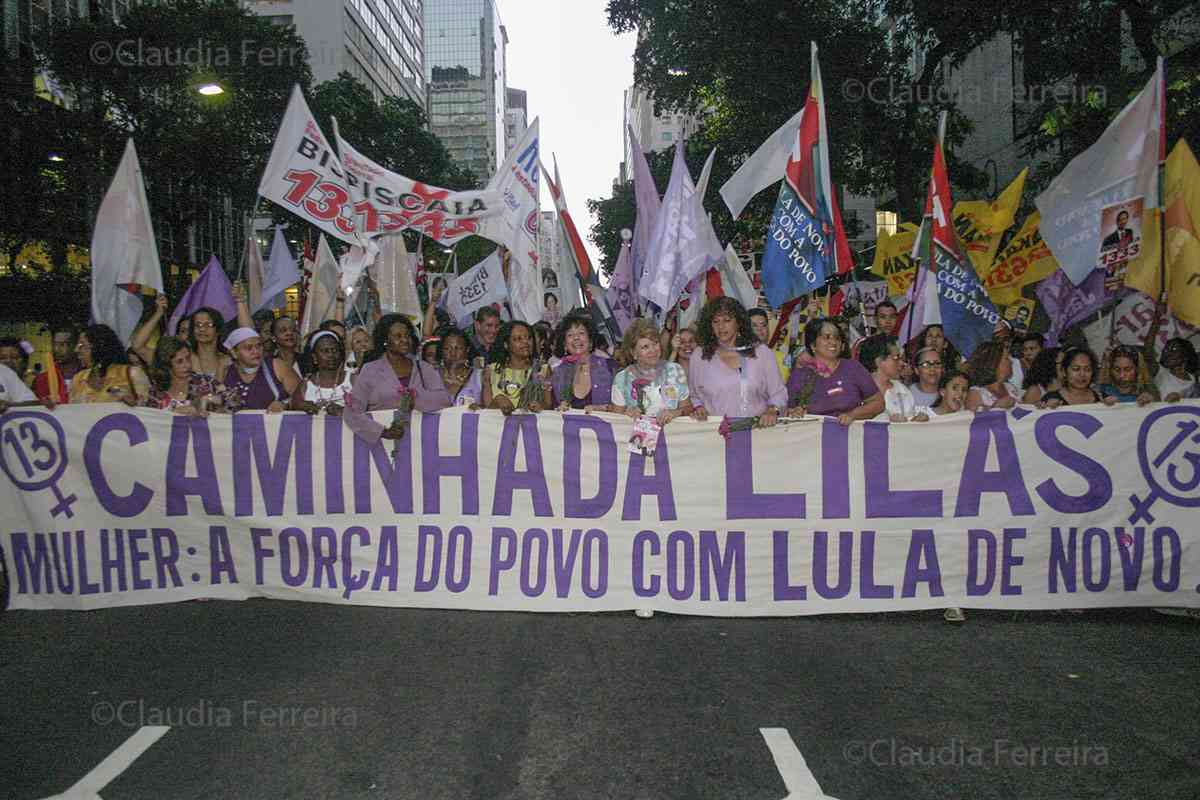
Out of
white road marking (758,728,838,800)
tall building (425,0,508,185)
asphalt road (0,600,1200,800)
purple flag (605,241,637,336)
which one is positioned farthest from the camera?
tall building (425,0,508,185)

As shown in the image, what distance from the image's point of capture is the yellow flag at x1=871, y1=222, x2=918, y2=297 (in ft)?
42.5

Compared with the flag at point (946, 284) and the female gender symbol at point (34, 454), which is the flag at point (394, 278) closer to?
the female gender symbol at point (34, 454)

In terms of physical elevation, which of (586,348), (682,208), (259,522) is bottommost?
(259,522)

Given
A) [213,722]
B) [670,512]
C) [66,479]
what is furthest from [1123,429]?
[66,479]

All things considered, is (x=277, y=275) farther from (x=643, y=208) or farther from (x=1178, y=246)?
(x=1178, y=246)

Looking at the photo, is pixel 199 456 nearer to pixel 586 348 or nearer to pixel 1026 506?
pixel 586 348

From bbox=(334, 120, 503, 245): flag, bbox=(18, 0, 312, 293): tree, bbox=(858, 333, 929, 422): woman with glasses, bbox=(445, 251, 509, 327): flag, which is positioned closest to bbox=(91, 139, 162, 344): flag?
bbox=(334, 120, 503, 245): flag

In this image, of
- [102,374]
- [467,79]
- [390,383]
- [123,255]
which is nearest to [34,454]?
[102,374]

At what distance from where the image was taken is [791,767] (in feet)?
11.6

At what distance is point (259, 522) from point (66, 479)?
4.17 ft

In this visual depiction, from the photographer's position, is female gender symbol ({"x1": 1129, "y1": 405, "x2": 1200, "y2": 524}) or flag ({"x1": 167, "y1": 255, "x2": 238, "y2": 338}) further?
flag ({"x1": 167, "y1": 255, "x2": 238, "y2": 338})

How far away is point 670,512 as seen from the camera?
229 inches

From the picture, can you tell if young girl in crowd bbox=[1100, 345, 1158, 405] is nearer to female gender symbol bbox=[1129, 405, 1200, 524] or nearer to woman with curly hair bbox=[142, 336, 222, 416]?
female gender symbol bbox=[1129, 405, 1200, 524]

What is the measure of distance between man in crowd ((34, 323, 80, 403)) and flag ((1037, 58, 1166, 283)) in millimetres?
7829
